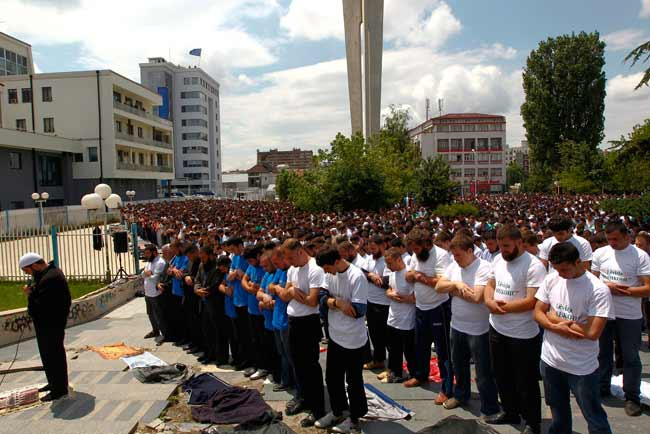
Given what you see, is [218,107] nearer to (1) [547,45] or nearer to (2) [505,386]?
(1) [547,45]

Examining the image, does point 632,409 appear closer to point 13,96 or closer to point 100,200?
point 100,200

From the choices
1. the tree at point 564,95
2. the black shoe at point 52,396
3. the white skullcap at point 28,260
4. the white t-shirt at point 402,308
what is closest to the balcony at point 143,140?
the tree at point 564,95

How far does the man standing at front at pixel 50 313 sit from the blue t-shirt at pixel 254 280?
2.09 metres

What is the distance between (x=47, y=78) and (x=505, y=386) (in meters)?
47.0

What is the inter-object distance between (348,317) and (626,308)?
278 cm

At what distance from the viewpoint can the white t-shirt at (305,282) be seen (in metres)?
4.75

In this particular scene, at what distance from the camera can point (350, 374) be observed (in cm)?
453

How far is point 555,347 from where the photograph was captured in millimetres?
3756

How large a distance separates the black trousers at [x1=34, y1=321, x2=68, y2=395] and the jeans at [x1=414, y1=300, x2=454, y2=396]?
4.04 m

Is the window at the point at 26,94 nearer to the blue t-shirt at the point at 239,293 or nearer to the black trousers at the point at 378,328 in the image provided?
the blue t-shirt at the point at 239,293

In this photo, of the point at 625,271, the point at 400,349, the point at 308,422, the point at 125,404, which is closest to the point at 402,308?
the point at 400,349

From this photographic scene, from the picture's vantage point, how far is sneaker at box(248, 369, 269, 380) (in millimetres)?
6071

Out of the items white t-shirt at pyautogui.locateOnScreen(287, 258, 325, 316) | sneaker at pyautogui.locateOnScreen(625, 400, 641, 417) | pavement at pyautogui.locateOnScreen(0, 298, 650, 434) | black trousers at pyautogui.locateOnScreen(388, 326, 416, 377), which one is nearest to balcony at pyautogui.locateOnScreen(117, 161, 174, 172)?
pavement at pyautogui.locateOnScreen(0, 298, 650, 434)

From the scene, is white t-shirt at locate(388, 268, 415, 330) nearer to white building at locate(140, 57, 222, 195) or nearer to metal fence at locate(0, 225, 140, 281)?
metal fence at locate(0, 225, 140, 281)
